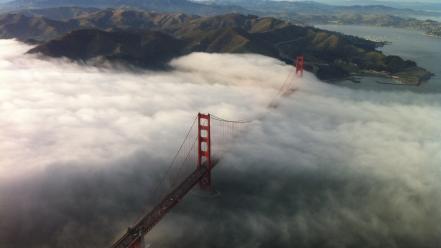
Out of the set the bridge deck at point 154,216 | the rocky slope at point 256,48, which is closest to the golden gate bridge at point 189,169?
the bridge deck at point 154,216

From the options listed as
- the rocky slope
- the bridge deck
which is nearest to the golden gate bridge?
the bridge deck

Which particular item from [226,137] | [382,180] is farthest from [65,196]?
[382,180]

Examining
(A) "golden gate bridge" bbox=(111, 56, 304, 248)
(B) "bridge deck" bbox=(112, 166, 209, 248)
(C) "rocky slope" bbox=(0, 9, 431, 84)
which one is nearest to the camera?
(B) "bridge deck" bbox=(112, 166, 209, 248)

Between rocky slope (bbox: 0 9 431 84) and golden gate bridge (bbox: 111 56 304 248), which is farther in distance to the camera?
rocky slope (bbox: 0 9 431 84)

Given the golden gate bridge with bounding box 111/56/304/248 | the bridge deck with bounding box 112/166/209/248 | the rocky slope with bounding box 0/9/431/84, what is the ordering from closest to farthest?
1. the bridge deck with bounding box 112/166/209/248
2. the golden gate bridge with bounding box 111/56/304/248
3. the rocky slope with bounding box 0/9/431/84

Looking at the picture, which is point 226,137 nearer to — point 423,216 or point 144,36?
point 423,216

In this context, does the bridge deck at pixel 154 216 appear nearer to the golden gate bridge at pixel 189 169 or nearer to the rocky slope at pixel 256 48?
the golden gate bridge at pixel 189 169

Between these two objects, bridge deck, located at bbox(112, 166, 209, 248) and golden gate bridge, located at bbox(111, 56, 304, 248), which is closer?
bridge deck, located at bbox(112, 166, 209, 248)

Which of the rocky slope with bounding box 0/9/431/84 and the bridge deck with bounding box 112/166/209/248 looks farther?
the rocky slope with bounding box 0/9/431/84

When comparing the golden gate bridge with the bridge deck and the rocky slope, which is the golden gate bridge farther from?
the rocky slope
